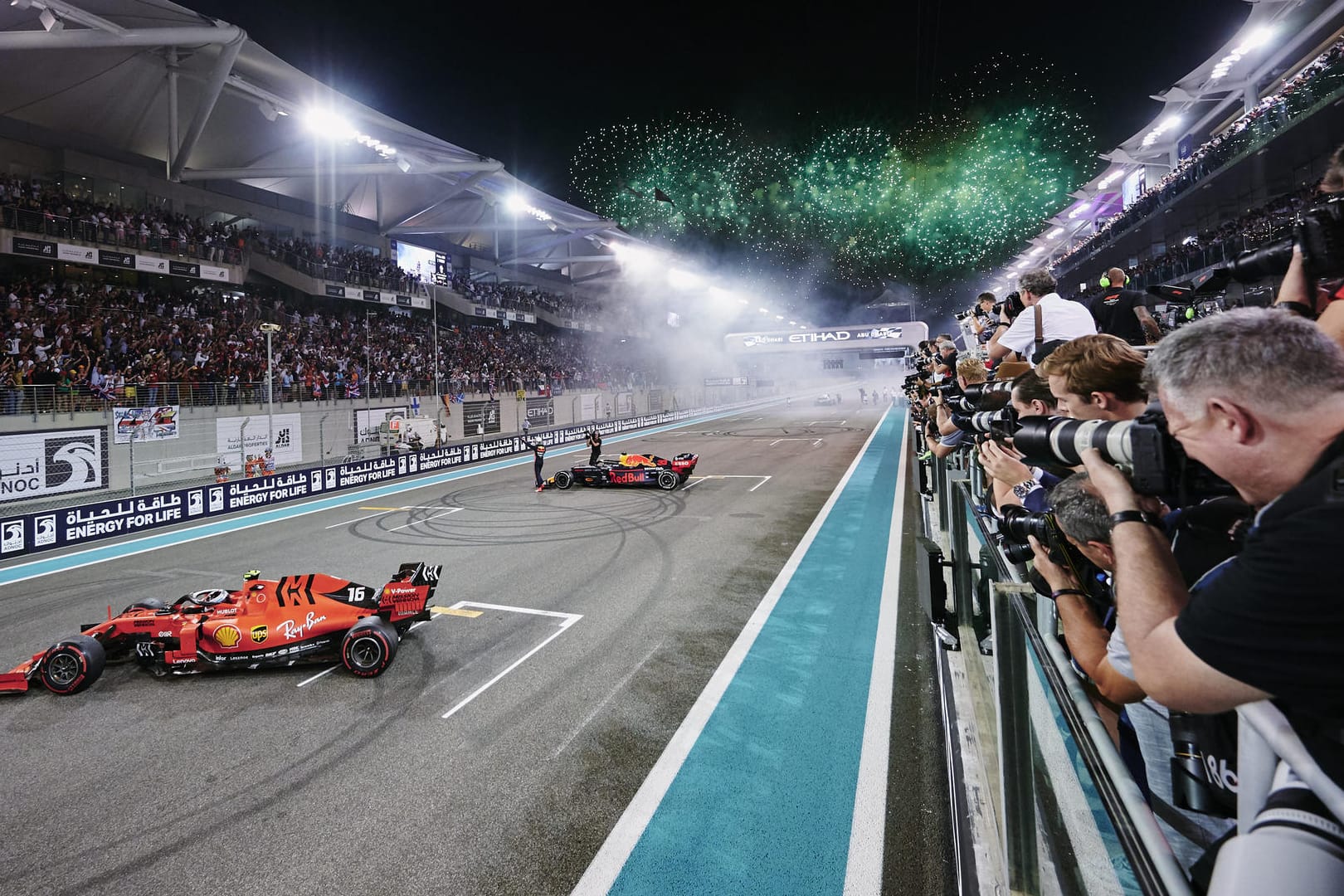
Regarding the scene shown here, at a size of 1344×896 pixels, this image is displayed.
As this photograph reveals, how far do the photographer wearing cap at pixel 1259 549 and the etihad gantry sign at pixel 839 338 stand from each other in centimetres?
4540

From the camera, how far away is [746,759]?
4.73 m

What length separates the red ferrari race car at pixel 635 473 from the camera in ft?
56.4

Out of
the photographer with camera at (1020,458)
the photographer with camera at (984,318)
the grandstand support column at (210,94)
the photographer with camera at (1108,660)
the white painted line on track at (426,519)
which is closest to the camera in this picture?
the photographer with camera at (1108,660)

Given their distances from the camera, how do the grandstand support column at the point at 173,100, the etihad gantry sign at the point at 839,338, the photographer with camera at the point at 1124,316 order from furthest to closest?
the etihad gantry sign at the point at 839,338 → the grandstand support column at the point at 173,100 → the photographer with camera at the point at 1124,316

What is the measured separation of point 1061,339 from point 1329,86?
66.7 ft

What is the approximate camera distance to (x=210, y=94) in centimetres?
Result: 2091

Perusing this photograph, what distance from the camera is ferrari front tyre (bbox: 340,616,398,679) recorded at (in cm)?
628

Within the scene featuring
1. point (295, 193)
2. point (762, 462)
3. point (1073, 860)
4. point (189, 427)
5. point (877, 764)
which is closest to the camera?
point (1073, 860)

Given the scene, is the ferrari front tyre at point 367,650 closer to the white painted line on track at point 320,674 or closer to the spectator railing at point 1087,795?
the white painted line on track at point 320,674

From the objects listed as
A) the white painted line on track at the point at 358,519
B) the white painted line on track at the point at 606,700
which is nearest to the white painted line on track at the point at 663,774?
the white painted line on track at the point at 606,700

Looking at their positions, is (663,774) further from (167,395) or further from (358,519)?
(167,395)

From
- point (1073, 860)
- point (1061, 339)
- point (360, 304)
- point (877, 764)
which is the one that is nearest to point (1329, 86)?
point (1061, 339)

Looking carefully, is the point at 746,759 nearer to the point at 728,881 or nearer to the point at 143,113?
the point at 728,881

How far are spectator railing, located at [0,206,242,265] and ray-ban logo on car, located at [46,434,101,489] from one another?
9345mm
